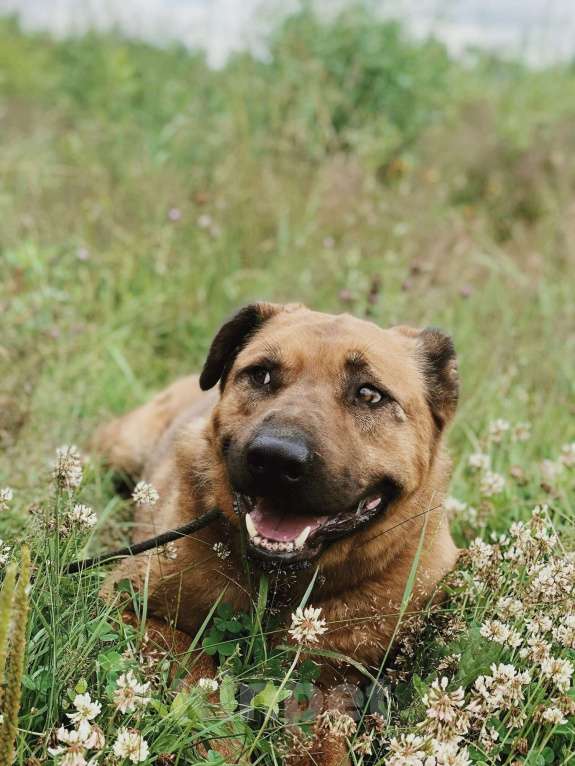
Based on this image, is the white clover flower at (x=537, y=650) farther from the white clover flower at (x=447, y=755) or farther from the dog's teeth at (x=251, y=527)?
the dog's teeth at (x=251, y=527)

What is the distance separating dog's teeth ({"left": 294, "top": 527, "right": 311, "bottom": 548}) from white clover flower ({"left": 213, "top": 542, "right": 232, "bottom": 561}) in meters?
0.23

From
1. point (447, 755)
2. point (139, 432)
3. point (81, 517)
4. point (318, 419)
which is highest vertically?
point (318, 419)

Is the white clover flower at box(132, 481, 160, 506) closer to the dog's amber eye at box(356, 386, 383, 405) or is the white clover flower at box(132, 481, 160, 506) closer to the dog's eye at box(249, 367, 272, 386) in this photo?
the dog's eye at box(249, 367, 272, 386)

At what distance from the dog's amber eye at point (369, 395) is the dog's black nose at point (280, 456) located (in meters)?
0.46

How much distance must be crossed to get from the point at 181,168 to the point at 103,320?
205 centimetres

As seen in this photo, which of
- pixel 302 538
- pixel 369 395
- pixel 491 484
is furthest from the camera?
pixel 491 484

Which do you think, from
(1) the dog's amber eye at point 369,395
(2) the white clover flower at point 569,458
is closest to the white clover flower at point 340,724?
(1) the dog's amber eye at point 369,395

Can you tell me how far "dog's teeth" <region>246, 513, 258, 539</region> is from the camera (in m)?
2.49

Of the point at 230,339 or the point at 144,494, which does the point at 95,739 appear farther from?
the point at 230,339

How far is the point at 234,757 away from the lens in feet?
7.06

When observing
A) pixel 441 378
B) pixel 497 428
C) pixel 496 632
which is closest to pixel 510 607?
pixel 496 632

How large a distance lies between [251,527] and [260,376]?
1.98ft

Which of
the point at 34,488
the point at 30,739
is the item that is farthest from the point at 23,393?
the point at 30,739

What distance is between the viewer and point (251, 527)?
8.23 feet
